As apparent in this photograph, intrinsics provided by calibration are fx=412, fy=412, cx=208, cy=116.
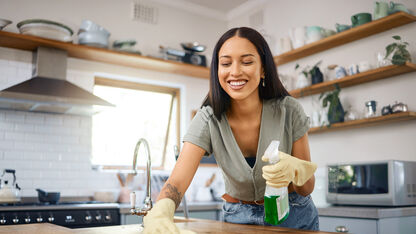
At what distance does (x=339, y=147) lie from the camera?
3736mm

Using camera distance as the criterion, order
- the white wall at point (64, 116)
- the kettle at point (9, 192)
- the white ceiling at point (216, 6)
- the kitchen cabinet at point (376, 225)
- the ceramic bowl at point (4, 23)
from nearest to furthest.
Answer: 1. the kitchen cabinet at point (376, 225)
2. the kettle at point (9, 192)
3. the ceramic bowl at point (4, 23)
4. the white wall at point (64, 116)
5. the white ceiling at point (216, 6)

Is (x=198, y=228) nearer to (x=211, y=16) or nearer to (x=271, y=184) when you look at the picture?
(x=271, y=184)

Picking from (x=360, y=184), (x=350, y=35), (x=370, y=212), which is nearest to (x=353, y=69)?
(x=350, y=35)

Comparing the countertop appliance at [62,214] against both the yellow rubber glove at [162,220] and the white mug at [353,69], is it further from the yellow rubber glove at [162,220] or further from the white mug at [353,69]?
the white mug at [353,69]

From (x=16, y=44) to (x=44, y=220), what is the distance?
159 centimetres

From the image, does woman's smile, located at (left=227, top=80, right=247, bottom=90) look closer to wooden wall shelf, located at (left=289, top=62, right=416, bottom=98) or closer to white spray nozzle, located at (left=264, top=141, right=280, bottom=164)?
white spray nozzle, located at (left=264, top=141, right=280, bottom=164)

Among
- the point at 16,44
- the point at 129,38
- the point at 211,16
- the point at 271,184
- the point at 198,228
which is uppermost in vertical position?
the point at 211,16

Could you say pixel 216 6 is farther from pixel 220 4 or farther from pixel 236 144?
pixel 236 144

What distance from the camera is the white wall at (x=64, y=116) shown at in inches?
145

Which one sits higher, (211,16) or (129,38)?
(211,16)

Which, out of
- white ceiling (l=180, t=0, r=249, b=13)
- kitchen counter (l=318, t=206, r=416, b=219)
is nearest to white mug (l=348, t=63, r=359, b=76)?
kitchen counter (l=318, t=206, r=416, b=219)

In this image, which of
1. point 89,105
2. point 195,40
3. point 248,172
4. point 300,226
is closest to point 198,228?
point 248,172

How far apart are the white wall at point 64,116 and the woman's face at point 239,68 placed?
2.79 m

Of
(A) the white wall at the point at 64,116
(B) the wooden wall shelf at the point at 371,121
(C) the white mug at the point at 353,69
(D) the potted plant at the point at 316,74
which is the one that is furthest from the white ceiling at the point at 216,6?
(B) the wooden wall shelf at the point at 371,121
